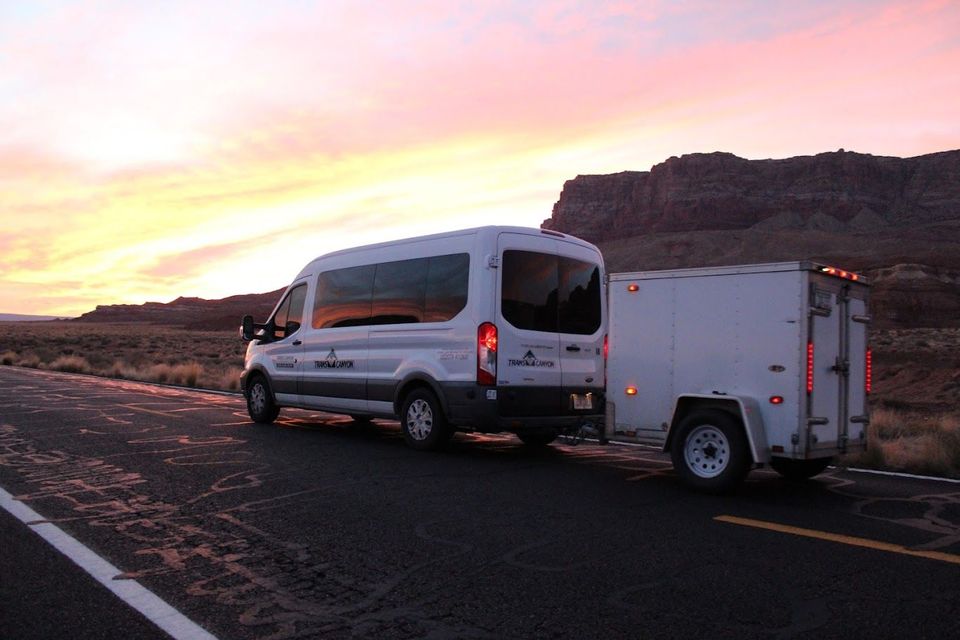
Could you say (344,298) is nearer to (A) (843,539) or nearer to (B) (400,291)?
(B) (400,291)

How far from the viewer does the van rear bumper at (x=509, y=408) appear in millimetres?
9367

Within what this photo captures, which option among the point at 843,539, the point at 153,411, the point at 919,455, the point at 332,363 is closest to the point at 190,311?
the point at 153,411

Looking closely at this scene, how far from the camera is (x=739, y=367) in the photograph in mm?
7691

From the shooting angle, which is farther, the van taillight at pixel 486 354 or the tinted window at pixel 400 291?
the tinted window at pixel 400 291

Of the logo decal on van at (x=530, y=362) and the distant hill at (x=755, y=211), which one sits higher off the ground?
the distant hill at (x=755, y=211)

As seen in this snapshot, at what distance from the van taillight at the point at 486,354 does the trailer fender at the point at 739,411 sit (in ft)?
7.25

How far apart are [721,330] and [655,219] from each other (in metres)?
145

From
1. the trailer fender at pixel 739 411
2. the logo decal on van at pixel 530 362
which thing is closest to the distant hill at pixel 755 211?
the logo decal on van at pixel 530 362

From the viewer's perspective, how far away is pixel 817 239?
106438mm

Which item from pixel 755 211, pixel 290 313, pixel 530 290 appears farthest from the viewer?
pixel 755 211

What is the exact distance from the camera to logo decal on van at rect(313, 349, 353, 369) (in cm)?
1142

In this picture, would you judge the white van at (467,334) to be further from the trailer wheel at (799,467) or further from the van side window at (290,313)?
the trailer wheel at (799,467)

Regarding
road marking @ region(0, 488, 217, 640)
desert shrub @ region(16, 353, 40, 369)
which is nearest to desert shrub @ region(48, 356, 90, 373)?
desert shrub @ region(16, 353, 40, 369)

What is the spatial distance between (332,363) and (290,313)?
61.9 inches
